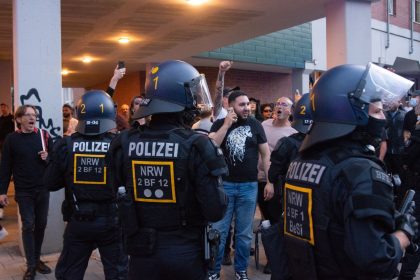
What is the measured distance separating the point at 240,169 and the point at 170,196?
2.34m

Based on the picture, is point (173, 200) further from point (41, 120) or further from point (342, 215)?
point (41, 120)

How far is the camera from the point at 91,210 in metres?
3.93

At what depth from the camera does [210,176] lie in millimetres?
2904

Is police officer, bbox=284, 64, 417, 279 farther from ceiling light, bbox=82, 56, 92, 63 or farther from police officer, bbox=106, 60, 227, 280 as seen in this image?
ceiling light, bbox=82, 56, 92, 63

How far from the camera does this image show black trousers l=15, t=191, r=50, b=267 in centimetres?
532

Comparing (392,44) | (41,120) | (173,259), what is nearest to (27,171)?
(41,120)

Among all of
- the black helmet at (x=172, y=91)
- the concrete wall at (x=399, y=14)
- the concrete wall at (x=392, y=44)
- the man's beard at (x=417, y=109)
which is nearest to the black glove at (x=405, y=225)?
the black helmet at (x=172, y=91)

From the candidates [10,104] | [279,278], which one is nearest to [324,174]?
[279,278]

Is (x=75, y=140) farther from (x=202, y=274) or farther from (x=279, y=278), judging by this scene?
(x=279, y=278)

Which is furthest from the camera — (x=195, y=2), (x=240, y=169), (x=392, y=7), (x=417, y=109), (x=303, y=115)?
(x=392, y=7)

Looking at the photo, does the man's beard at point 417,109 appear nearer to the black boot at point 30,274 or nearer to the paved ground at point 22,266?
the paved ground at point 22,266

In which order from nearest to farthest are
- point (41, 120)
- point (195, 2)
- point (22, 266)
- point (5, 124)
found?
1. point (22, 266)
2. point (41, 120)
3. point (195, 2)
4. point (5, 124)

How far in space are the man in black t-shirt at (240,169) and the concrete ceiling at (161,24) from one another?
11.3 ft

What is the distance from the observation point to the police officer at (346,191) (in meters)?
2.06
